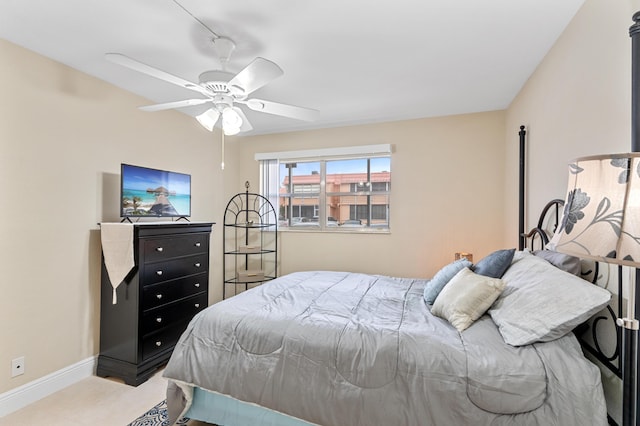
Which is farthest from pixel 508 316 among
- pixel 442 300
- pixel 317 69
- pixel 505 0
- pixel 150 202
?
pixel 150 202

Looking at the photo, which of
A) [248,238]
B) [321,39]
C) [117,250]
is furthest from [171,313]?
[321,39]

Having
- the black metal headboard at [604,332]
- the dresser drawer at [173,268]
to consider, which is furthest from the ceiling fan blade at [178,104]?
the black metal headboard at [604,332]

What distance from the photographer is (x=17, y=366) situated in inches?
84.6

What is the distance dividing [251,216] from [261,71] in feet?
10.0

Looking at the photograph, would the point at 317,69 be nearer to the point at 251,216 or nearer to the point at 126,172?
the point at 126,172

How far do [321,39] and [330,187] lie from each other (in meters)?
2.33

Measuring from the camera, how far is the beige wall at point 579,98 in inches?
53.2

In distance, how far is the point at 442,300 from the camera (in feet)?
6.03

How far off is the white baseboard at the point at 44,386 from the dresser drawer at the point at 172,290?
0.72 metres

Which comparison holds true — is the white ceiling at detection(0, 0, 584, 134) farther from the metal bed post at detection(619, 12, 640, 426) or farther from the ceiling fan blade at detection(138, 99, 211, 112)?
the metal bed post at detection(619, 12, 640, 426)

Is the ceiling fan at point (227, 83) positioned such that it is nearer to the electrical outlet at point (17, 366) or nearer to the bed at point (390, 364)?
the bed at point (390, 364)

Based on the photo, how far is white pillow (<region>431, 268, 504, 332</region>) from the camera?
1.64 metres

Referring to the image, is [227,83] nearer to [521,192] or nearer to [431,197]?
[521,192]

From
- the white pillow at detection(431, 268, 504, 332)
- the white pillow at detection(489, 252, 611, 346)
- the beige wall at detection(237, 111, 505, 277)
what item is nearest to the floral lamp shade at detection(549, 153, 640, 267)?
the white pillow at detection(489, 252, 611, 346)
